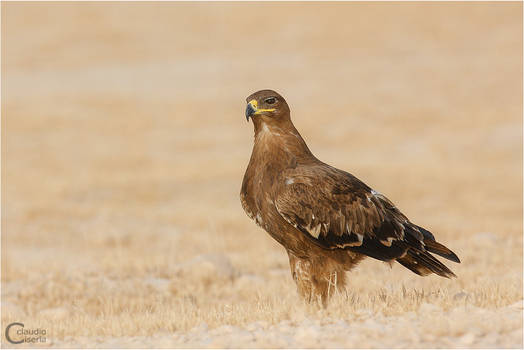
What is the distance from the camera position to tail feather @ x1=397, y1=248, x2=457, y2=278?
8242 millimetres

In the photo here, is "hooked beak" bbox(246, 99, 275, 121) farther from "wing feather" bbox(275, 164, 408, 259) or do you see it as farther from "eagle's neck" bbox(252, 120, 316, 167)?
"wing feather" bbox(275, 164, 408, 259)

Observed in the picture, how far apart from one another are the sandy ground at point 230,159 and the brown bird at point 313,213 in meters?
0.38

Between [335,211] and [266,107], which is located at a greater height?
[266,107]

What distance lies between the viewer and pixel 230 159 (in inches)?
1111

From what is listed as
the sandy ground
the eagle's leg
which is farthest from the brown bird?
the sandy ground

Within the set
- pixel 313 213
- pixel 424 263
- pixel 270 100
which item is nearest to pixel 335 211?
pixel 313 213

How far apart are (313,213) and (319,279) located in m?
0.74

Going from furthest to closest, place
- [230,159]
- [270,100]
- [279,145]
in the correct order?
[230,159] < [270,100] < [279,145]

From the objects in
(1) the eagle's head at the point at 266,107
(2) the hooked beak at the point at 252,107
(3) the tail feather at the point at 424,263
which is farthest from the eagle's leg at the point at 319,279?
(2) the hooked beak at the point at 252,107

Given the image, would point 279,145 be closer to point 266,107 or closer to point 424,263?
point 266,107

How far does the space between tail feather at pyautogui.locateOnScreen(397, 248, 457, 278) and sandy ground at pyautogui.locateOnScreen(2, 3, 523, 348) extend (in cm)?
27

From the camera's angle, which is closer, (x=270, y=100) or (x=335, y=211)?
(x=335, y=211)

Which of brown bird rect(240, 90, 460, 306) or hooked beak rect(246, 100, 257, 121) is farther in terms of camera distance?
hooked beak rect(246, 100, 257, 121)

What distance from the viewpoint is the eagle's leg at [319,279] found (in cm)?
793
